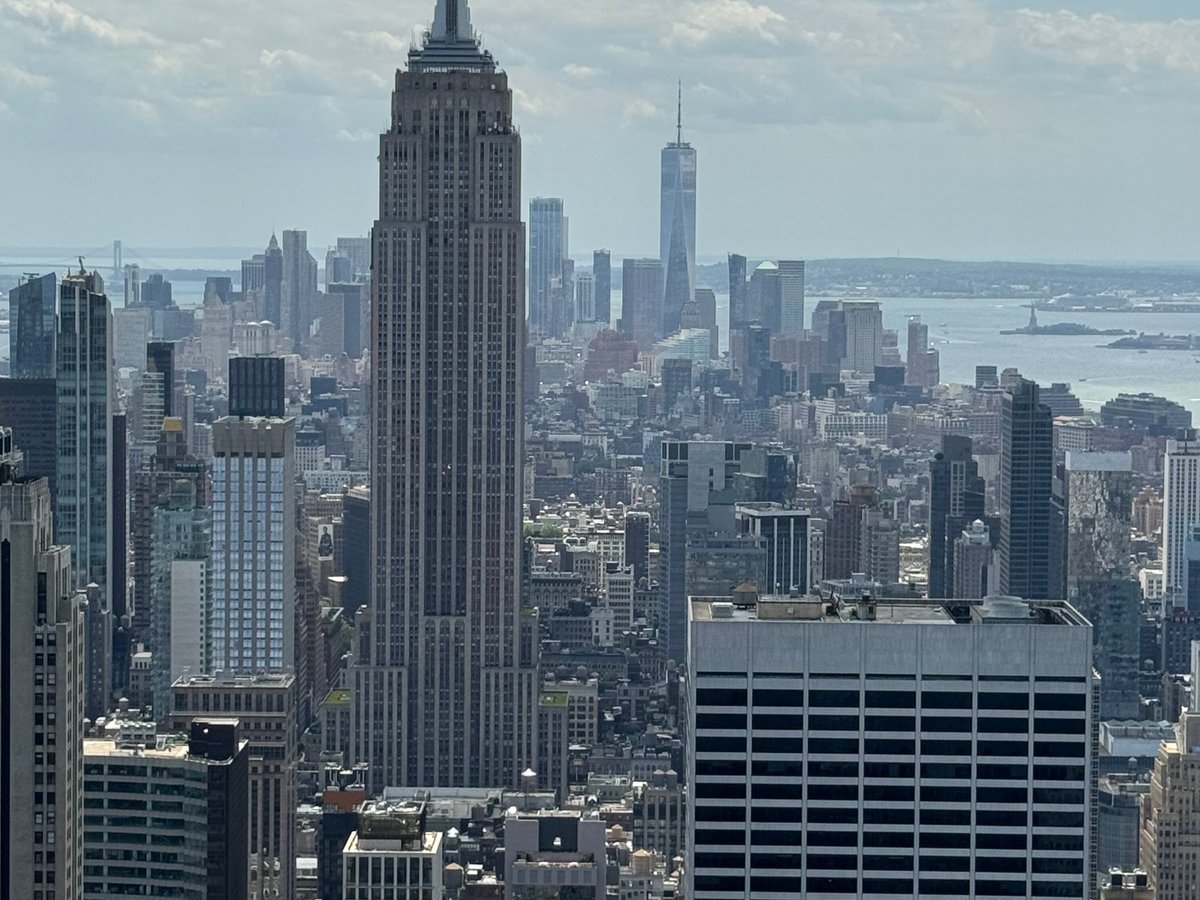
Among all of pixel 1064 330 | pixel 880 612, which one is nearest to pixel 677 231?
pixel 1064 330

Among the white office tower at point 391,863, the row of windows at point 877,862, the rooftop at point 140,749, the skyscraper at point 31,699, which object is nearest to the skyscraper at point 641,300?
the rooftop at point 140,749

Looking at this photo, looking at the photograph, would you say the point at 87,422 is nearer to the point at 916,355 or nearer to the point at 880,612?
the point at 916,355

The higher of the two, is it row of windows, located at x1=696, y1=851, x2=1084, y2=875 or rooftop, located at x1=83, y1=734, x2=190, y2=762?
row of windows, located at x1=696, y1=851, x2=1084, y2=875

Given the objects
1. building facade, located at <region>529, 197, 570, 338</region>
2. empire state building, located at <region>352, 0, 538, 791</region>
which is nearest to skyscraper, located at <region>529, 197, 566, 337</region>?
building facade, located at <region>529, 197, 570, 338</region>

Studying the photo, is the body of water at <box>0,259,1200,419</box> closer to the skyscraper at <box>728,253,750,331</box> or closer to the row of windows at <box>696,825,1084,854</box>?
the skyscraper at <box>728,253,750,331</box>

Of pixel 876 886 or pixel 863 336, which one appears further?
pixel 863 336

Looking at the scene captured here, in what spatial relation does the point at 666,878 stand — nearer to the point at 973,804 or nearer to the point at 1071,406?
the point at 973,804

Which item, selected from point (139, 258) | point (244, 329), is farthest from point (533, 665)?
point (244, 329)
